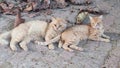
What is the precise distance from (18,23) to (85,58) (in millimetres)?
1123

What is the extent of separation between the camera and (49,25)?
3.53 metres

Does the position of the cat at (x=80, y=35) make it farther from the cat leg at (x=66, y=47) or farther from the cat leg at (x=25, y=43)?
the cat leg at (x=25, y=43)

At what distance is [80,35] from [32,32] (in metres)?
0.59

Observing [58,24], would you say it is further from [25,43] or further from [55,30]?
[25,43]

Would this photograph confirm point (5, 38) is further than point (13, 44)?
Yes

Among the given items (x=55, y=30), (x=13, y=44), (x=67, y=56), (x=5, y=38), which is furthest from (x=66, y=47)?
(x=5, y=38)

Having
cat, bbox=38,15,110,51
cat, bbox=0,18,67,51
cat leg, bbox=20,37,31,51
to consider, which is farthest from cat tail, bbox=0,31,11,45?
cat, bbox=38,15,110,51

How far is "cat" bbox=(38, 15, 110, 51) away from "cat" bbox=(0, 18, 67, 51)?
0.09 m

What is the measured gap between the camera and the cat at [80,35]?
134 inches

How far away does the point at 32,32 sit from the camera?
3.49 m

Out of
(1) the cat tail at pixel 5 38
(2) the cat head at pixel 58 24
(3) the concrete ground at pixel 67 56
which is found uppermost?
(2) the cat head at pixel 58 24

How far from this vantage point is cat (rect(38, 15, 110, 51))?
3.39m

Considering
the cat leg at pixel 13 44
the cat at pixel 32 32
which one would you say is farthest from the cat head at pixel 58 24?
the cat leg at pixel 13 44

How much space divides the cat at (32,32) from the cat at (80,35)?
94 millimetres
